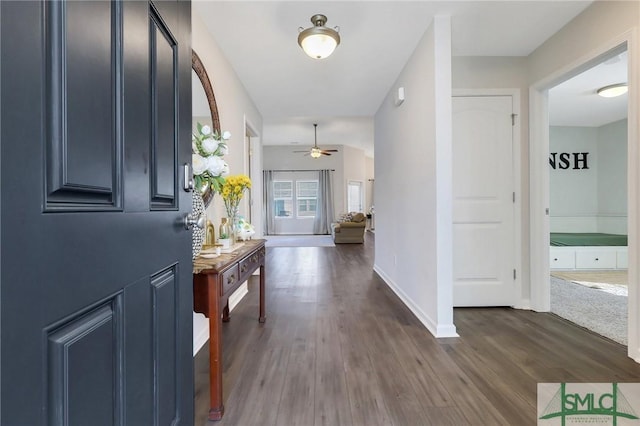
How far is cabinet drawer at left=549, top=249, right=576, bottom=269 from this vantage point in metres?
4.35

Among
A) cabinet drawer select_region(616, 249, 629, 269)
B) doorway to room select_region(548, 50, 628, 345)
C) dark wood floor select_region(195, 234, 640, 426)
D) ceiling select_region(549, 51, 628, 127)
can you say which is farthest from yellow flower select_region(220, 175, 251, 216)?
cabinet drawer select_region(616, 249, 629, 269)

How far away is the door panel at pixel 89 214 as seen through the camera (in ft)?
1.34

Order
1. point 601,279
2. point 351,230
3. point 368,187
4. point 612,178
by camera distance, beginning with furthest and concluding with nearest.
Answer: point 368,187 < point 351,230 < point 612,178 < point 601,279

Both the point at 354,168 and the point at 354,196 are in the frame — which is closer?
the point at 354,168

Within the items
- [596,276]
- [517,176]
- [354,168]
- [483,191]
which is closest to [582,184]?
[596,276]

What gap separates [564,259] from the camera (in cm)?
435

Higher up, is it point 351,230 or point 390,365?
point 351,230

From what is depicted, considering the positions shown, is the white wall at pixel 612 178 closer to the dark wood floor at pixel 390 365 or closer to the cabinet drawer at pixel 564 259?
the cabinet drawer at pixel 564 259

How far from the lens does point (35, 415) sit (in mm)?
432

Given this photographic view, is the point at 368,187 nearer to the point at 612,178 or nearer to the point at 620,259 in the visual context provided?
the point at 612,178

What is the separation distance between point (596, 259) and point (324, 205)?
266 inches

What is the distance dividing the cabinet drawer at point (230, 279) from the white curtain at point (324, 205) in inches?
317

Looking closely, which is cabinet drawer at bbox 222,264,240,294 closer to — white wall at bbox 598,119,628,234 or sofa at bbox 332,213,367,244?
sofa at bbox 332,213,367,244

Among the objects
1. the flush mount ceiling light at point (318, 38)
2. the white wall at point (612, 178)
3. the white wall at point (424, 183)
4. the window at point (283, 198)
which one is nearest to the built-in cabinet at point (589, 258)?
the white wall at point (612, 178)
